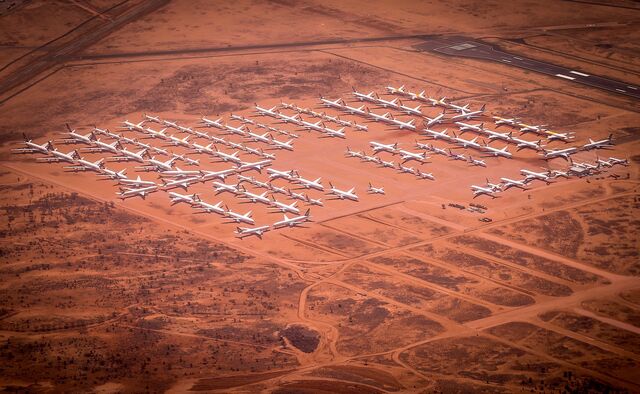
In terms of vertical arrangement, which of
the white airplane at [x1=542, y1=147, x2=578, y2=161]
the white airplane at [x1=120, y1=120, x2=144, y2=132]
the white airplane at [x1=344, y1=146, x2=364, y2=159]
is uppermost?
the white airplane at [x1=120, y1=120, x2=144, y2=132]

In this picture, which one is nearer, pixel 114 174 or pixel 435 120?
pixel 114 174

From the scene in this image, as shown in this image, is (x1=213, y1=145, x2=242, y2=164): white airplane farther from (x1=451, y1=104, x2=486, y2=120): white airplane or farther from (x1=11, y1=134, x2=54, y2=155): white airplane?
(x1=451, y1=104, x2=486, y2=120): white airplane

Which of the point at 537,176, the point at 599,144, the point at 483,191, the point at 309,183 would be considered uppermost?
the point at 599,144

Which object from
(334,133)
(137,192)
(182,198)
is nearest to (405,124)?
(334,133)

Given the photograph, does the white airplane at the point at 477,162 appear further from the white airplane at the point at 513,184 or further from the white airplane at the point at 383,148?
the white airplane at the point at 383,148

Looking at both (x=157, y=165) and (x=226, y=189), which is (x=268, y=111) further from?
(x=226, y=189)

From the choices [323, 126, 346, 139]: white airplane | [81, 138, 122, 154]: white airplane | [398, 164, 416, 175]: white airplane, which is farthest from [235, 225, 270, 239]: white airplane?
[323, 126, 346, 139]: white airplane
